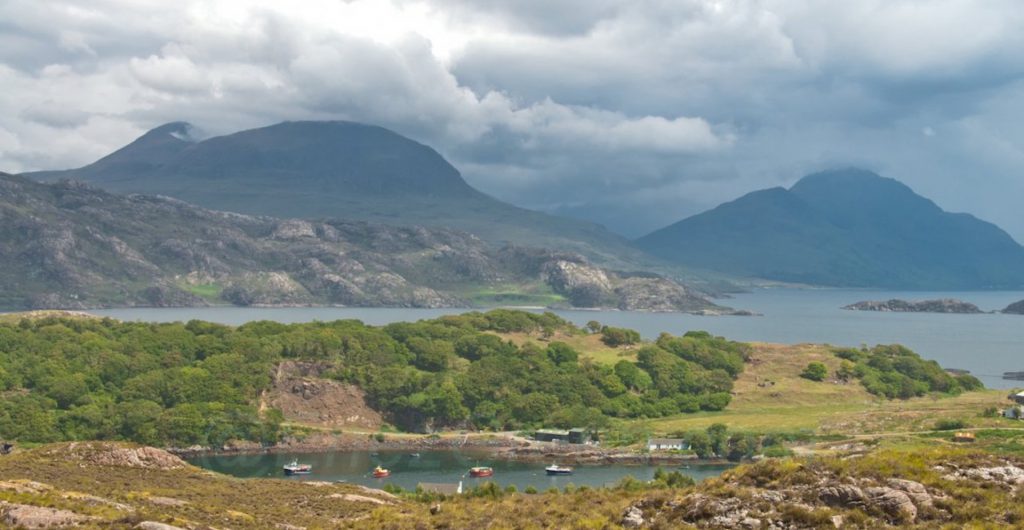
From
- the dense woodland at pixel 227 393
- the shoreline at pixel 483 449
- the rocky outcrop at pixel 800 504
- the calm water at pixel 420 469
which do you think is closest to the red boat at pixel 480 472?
the calm water at pixel 420 469

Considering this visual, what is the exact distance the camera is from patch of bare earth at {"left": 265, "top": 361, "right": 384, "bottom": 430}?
179m

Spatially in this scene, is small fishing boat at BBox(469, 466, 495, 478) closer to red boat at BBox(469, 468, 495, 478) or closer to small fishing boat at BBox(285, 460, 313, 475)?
red boat at BBox(469, 468, 495, 478)

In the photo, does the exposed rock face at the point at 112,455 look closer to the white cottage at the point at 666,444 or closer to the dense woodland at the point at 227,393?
the dense woodland at the point at 227,393

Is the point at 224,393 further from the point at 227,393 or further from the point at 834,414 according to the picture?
the point at 834,414

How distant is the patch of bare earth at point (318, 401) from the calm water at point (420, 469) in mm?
18648

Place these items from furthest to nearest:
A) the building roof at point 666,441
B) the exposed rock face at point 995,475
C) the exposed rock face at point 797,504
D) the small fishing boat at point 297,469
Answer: the building roof at point 666,441, the small fishing boat at point 297,469, the exposed rock face at point 995,475, the exposed rock face at point 797,504

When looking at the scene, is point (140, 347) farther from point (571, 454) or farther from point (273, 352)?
point (571, 454)

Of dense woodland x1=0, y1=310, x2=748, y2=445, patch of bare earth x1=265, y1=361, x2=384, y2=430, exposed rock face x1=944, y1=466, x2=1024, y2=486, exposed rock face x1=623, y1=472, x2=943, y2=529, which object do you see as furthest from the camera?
patch of bare earth x1=265, y1=361, x2=384, y2=430

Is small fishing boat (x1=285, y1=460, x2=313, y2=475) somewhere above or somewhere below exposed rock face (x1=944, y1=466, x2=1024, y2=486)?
below

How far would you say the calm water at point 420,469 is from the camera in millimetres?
134250

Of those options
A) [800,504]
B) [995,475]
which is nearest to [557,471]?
[995,475]

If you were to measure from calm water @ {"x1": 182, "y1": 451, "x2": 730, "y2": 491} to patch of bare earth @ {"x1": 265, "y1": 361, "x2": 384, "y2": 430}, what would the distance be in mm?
18648

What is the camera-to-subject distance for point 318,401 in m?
183

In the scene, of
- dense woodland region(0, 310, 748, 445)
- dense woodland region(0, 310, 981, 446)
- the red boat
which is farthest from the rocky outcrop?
dense woodland region(0, 310, 748, 445)
